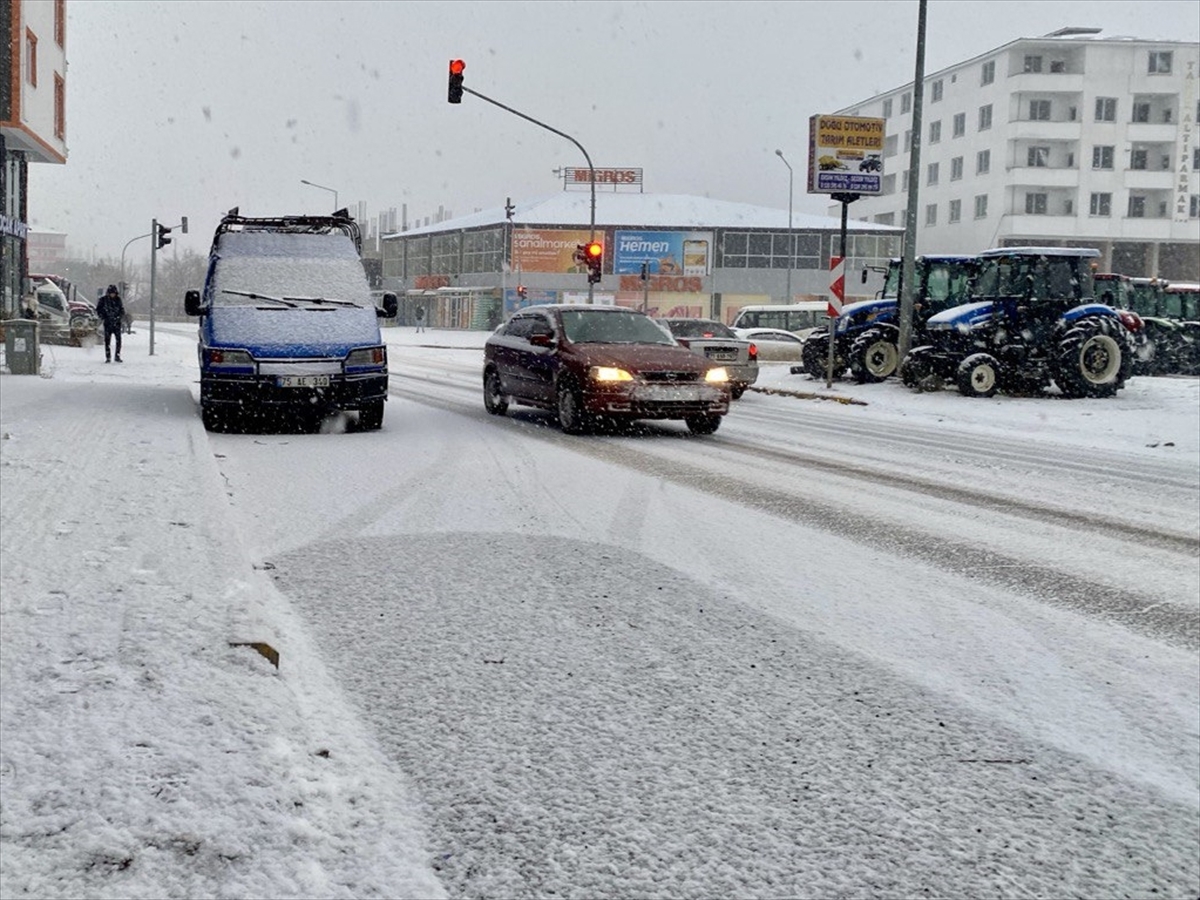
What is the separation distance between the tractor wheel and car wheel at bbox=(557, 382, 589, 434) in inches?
481

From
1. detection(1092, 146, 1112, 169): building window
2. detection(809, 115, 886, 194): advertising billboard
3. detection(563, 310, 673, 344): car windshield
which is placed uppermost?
detection(1092, 146, 1112, 169): building window

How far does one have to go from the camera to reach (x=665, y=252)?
7744 cm

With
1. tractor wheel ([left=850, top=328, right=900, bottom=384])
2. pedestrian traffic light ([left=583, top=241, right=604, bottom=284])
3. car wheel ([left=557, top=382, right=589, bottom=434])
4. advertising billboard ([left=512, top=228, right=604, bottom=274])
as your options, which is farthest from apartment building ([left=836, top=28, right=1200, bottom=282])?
car wheel ([left=557, top=382, right=589, bottom=434])

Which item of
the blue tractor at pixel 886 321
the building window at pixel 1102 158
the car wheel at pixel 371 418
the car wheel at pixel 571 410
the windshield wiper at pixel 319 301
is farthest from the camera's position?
the building window at pixel 1102 158

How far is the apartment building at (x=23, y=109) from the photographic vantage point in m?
28.7

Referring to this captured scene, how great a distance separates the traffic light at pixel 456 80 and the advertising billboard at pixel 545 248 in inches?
2048

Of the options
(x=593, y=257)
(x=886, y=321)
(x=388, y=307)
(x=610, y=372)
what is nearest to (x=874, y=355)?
(x=886, y=321)

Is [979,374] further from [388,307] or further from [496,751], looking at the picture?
[496,751]

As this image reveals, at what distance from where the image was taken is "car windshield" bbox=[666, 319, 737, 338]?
21.2 meters

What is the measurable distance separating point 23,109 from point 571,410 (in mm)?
23308

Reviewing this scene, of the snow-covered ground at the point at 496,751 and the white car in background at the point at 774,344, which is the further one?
the white car in background at the point at 774,344

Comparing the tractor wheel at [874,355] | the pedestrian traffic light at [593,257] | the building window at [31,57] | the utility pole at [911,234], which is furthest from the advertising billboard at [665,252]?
the utility pole at [911,234]

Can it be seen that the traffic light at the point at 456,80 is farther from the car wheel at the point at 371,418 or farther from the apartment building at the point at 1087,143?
the apartment building at the point at 1087,143

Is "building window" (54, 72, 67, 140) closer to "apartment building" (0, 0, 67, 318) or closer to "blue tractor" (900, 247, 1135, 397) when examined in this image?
"apartment building" (0, 0, 67, 318)
